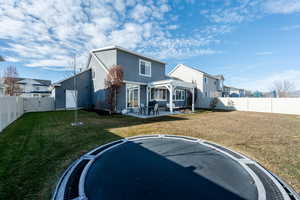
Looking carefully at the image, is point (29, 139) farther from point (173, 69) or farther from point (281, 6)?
point (173, 69)

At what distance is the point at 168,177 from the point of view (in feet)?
8.64

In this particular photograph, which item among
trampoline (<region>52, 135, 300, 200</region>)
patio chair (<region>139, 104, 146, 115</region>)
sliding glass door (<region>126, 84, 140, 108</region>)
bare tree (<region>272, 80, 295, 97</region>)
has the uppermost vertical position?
bare tree (<region>272, 80, 295, 97</region>)

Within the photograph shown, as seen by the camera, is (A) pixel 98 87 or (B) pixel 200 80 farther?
(B) pixel 200 80

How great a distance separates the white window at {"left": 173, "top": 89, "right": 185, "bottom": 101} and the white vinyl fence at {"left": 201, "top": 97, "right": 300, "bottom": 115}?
625cm

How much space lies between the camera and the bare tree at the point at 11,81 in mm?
21312

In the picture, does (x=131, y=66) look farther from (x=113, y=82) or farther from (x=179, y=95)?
(x=179, y=95)

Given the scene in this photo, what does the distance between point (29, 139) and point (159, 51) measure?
17048 millimetres

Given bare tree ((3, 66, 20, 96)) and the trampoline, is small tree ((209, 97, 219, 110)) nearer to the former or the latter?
the trampoline

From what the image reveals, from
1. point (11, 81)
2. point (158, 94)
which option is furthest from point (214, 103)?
point (11, 81)

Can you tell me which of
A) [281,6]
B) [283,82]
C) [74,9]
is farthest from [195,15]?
[283,82]

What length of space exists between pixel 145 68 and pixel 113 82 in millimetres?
4858

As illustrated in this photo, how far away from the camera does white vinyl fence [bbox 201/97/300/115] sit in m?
14.1

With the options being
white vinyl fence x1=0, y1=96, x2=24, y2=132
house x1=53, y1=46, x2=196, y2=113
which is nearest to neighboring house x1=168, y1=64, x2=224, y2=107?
house x1=53, y1=46, x2=196, y2=113

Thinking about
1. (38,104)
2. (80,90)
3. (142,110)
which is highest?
(80,90)
